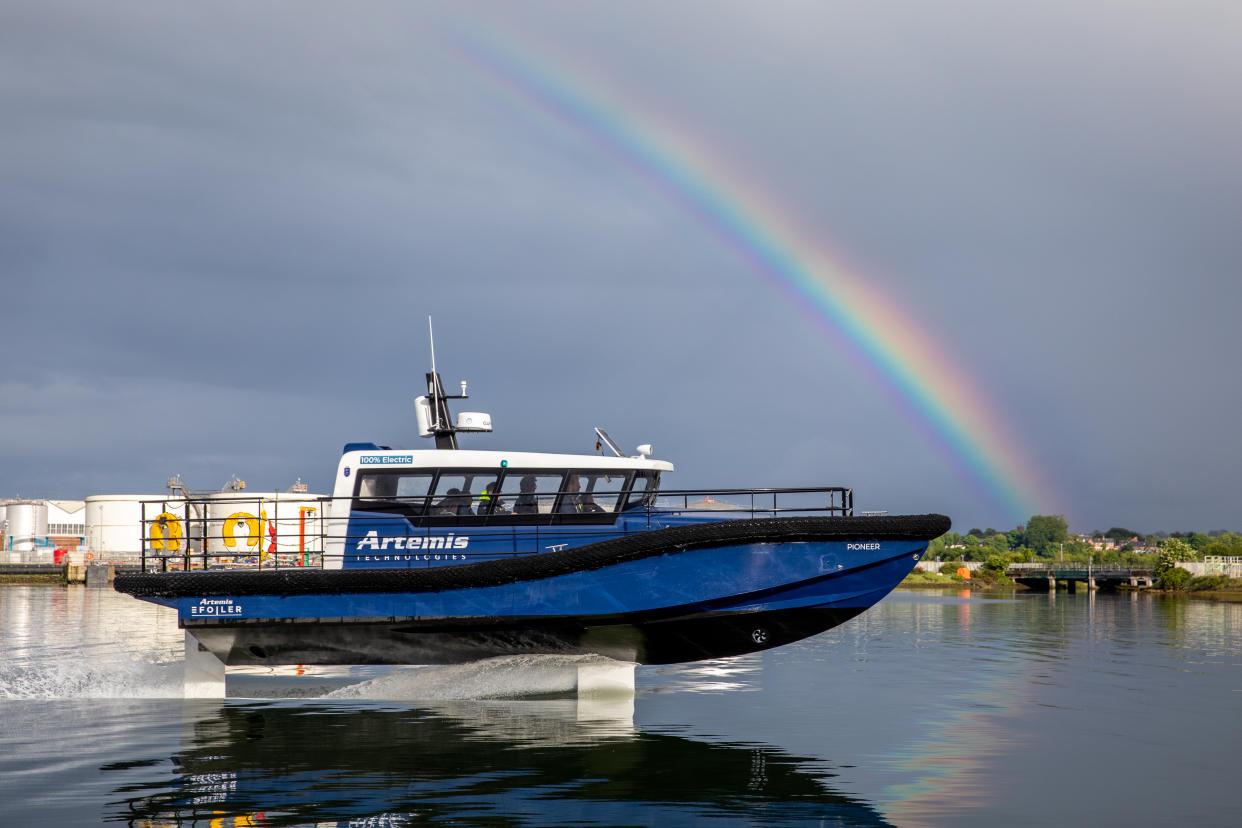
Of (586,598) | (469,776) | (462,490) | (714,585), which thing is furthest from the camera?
(462,490)

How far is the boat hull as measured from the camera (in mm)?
11578

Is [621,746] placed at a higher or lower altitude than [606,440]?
lower

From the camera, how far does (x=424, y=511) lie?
12.7 metres

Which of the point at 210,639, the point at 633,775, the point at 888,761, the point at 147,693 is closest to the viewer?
the point at 633,775

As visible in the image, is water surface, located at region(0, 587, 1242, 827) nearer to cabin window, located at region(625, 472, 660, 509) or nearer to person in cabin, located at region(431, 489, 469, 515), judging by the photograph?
person in cabin, located at region(431, 489, 469, 515)

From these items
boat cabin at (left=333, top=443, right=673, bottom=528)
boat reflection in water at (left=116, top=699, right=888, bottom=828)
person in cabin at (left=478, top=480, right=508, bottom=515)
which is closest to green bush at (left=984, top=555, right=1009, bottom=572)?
boat reflection in water at (left=116, top=699, right=888, bottom=828)

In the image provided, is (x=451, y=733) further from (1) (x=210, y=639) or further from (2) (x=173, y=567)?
(2) (x=173, y=567)

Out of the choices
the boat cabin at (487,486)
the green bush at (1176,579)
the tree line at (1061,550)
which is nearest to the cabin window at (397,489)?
the boat cabin at (487,486)

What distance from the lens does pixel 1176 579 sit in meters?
68.1

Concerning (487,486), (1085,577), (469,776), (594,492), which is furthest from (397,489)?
(1085,577)

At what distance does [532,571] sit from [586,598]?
686 mm

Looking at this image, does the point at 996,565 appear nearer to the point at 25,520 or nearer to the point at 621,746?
the point at 621,746

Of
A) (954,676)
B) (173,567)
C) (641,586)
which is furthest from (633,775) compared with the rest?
(954,676)

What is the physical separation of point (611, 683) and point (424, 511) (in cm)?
328
